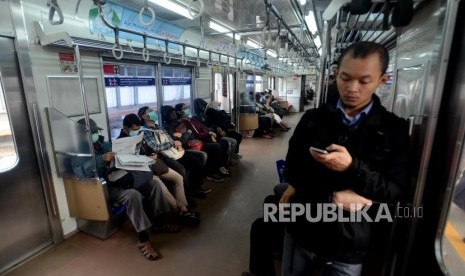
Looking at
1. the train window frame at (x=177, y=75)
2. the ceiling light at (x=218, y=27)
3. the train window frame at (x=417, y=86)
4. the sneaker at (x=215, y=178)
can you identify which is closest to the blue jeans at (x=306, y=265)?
the train window frame at (x=417, y=86)

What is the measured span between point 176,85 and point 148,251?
338cm

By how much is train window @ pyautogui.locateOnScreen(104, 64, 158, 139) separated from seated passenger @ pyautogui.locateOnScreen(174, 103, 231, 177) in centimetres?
57

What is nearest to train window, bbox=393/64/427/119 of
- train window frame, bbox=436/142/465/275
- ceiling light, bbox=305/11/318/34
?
train window frame, bbox=436/142/465/275

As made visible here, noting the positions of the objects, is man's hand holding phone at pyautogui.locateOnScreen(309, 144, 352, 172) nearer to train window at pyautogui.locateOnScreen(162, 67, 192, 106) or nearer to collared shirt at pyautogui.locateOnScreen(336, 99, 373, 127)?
collared shirt at pyautogui.locateOnScreen(336, 99, 373, 127)

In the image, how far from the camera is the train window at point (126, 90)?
3.47 m

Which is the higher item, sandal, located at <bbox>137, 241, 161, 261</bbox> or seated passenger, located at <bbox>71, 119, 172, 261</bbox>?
seated passenger, located at <bbox>71, 119, 172, 261</bbox>

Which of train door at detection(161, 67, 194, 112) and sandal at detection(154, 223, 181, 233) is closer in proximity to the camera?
sandal at detection(154, 223, 181, 233)

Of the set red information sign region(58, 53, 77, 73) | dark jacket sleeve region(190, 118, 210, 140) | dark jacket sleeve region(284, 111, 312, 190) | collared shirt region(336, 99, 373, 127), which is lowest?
dark jacket sleeve region(190, 118, 210, 140)

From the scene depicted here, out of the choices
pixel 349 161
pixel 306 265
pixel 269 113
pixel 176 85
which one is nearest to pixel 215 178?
pixel 176 85

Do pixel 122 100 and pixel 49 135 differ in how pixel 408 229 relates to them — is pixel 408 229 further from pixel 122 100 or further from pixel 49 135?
pixel 122 100

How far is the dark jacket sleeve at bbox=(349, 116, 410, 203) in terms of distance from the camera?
0.85 meters

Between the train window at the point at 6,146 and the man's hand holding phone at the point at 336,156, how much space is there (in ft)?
8.57

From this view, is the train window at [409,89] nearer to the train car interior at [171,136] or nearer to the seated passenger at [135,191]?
the train car interior at [171,136]

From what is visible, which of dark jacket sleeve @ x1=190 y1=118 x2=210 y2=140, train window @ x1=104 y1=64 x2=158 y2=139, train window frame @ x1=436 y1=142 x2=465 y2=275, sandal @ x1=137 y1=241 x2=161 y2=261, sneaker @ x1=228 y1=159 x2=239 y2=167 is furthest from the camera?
sneaker @ x1=228 y1=159 x2=239 y2=167
